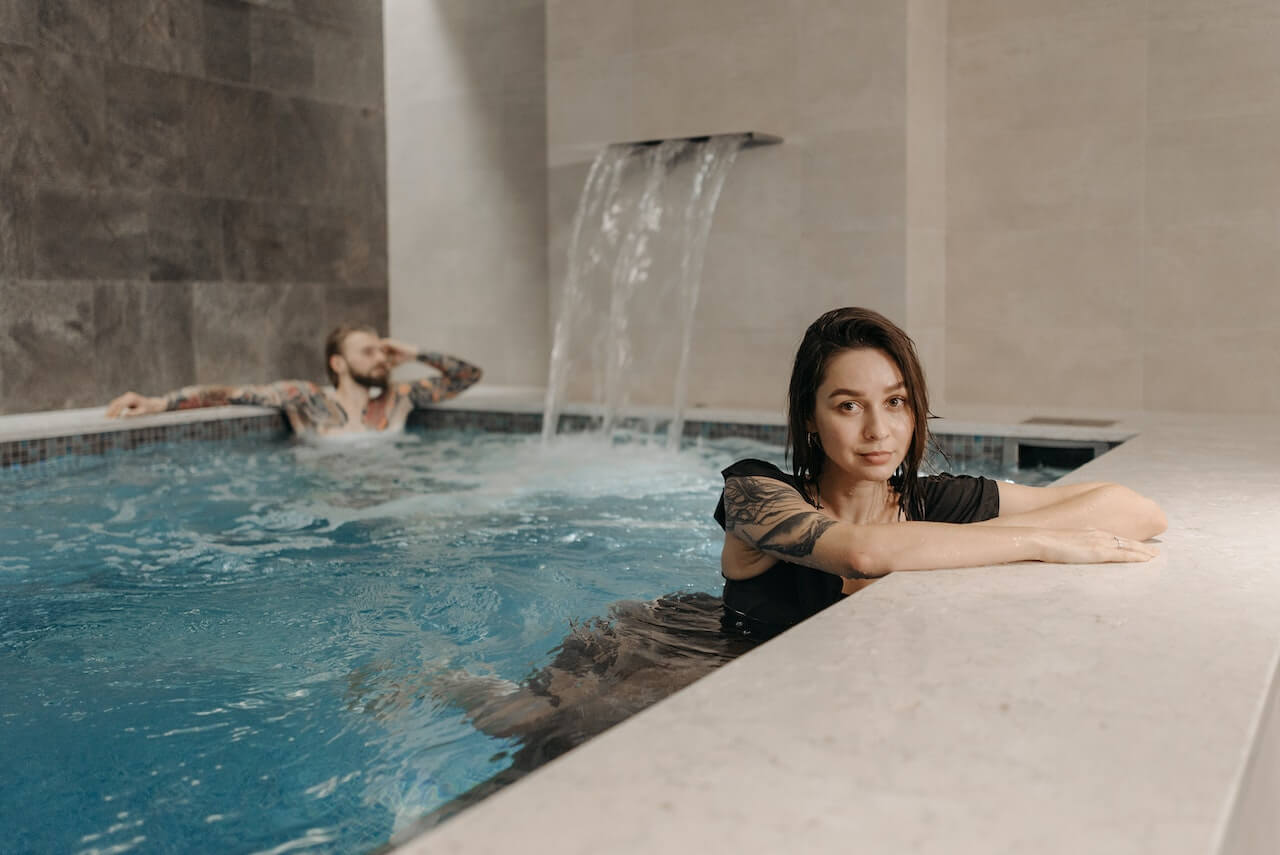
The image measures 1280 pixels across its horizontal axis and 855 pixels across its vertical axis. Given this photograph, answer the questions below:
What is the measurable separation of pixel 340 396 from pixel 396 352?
0.40 m

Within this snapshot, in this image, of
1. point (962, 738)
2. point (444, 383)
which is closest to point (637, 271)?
point (444, 383)

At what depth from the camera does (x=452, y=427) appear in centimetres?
714

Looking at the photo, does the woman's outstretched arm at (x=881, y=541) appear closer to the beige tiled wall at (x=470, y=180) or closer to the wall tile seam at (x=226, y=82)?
the wall tile seam at (x=226, y=82)

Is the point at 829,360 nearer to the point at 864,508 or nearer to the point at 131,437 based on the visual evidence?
the point at 864,508

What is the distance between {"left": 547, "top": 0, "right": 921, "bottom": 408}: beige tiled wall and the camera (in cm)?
655

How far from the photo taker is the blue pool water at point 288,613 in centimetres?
197

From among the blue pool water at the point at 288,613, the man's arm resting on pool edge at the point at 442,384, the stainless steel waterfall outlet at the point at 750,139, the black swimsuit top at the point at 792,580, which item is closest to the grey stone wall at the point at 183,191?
the blue pool water at the point at 288,613

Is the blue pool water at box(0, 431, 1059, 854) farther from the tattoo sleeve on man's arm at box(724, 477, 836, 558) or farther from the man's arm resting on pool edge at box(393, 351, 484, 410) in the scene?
the man's arm resting on pool edge at box(393, 351, 484, 410)

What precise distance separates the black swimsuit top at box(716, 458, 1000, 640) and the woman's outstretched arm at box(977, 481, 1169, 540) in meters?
0.05

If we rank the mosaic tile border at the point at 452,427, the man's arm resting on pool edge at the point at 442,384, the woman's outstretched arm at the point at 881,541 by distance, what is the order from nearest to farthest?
1. the woman's outstretched arm at the point at 881,541
2. the mosaic tile border at the point at 452,427
3. the man's arm resting on pool edge at the point at 442,384

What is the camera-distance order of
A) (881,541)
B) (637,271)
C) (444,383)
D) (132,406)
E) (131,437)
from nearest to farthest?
(881,541), (131,437), (132,406), (444,383), (637,271)

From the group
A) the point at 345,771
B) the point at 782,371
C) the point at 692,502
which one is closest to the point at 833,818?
the point at 345,771

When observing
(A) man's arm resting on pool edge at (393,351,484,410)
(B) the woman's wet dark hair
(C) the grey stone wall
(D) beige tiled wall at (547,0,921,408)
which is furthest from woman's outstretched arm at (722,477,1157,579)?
(C) the grey stone wall

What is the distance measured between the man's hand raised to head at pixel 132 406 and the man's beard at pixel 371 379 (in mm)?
1024
